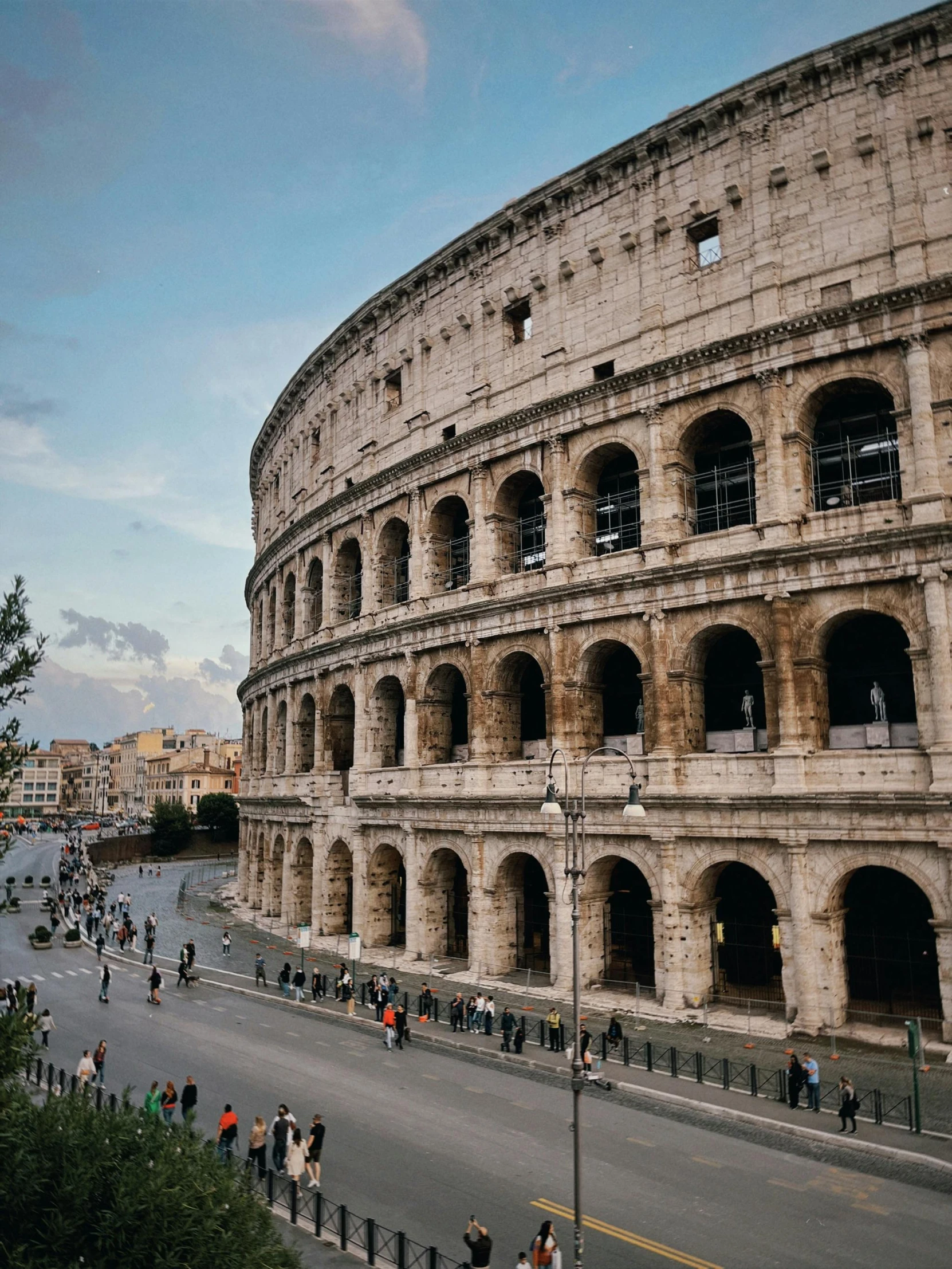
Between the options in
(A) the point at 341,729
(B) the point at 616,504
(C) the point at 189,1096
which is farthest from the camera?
(A) the point at 341,729

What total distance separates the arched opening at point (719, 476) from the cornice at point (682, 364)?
177 centimetres

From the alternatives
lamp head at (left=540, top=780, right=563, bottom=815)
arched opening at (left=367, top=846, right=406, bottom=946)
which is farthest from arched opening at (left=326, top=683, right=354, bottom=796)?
lamp head at (left=540, top=780, right=563, bottom=815)

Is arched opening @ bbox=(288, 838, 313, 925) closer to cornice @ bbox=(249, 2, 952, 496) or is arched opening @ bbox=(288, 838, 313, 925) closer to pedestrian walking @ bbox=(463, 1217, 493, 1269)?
cornice @ bbox=(249, 2, 952, 496)

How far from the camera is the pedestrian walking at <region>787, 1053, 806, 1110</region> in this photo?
18031 mm

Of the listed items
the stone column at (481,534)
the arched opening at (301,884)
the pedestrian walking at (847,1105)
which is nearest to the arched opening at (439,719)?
the stone column at (481,534)

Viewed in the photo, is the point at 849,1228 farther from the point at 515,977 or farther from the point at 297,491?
the point at 297,491

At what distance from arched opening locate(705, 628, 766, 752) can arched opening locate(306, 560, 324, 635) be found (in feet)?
69.9

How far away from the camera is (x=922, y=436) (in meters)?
22.5

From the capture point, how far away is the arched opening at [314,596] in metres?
43.6

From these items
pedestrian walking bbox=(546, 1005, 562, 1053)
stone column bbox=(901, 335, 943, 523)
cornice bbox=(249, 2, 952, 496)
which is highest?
cornice bbox=(249, 2, 952, 496)

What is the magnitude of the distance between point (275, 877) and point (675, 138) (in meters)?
35.1

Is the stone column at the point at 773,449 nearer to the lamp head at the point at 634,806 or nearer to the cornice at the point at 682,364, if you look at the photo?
the cornice at the point at 682,364

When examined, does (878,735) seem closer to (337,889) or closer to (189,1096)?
(189,1096)

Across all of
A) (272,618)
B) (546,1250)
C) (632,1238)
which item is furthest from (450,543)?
(546,1250)
